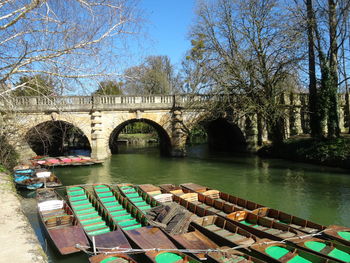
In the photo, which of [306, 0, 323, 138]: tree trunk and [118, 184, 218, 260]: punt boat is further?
[306, 0, 323, 138]: tree trunk

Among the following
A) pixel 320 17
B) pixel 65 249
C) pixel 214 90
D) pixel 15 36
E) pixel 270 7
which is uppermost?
pixel 270 7

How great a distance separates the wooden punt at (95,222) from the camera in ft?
20.5

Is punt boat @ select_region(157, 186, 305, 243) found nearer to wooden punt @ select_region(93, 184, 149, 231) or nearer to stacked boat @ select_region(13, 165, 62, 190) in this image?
wooden punt @ select_region(93, 184, 149, 231)

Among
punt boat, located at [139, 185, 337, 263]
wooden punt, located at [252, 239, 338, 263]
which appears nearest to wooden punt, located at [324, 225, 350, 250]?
punt boat, located at [139, 185, 337, 263]

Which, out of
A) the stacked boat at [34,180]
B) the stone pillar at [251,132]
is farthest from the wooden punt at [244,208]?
the stone pillar at [251,132]

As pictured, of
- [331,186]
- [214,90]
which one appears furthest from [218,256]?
[214,90]

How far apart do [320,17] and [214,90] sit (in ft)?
23.9

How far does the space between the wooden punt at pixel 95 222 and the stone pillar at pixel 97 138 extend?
8.92m

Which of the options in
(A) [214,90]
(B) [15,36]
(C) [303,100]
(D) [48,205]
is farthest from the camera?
(C) [303,100]

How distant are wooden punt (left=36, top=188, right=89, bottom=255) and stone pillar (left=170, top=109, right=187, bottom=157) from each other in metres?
12.5

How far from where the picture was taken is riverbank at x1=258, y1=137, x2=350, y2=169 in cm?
1538

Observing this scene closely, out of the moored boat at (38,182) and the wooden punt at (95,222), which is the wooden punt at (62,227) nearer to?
the wooden punt at (95,222)

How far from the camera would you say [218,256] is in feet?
17.6

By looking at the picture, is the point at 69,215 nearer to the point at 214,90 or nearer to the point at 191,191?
the point at 191,191
